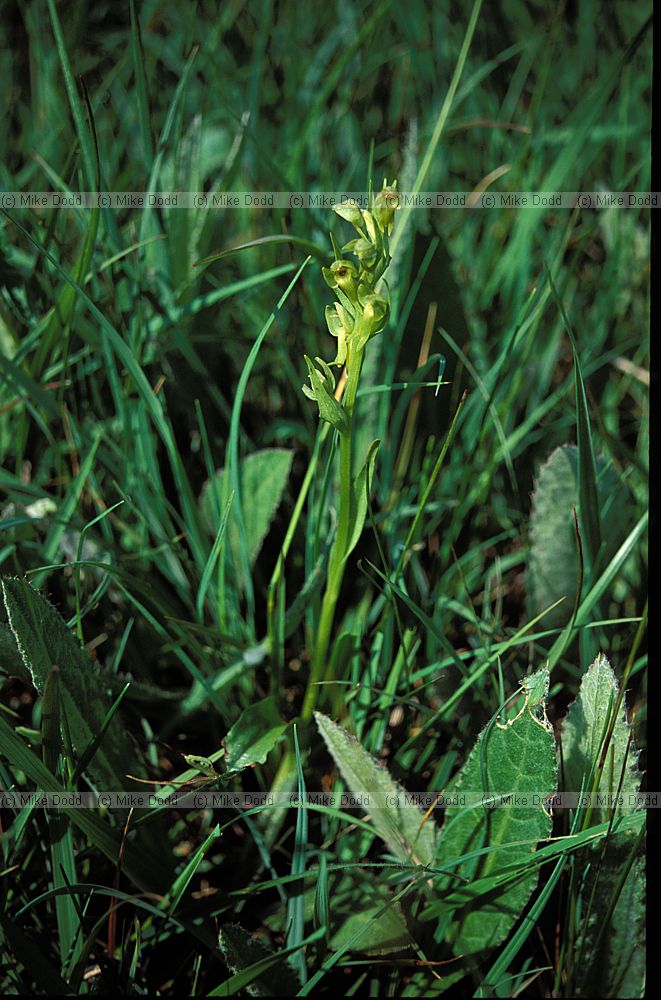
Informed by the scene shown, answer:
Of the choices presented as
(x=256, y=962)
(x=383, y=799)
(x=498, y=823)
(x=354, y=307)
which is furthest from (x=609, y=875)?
(x=354, y=307)

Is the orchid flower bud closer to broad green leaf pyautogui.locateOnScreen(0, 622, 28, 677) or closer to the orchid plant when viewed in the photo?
the orchid plant

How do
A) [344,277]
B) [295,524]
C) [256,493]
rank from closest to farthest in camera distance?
1. [344,277]
2. [295,524]
3. [256,493]

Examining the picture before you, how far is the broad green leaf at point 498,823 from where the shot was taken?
76cm

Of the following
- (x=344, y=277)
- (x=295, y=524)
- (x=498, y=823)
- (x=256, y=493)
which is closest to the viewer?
(x=344, y=277)

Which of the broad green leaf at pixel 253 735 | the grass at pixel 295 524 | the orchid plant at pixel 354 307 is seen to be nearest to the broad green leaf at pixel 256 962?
the grass at pixel 295 524

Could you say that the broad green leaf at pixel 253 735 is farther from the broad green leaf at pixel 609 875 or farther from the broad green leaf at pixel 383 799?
the broad green leaf at pixel 609 875

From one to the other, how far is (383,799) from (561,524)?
0.37 metres

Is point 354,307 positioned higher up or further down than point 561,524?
higher up

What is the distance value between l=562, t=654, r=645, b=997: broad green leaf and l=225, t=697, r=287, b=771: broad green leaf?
0.28 metres

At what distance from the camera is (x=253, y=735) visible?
856 millimetres

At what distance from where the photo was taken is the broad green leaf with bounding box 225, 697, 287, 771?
0.82 m

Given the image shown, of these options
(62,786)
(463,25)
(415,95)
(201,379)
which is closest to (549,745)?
(62,786)

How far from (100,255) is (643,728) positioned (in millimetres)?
944

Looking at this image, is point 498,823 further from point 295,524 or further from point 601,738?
point 295,524
